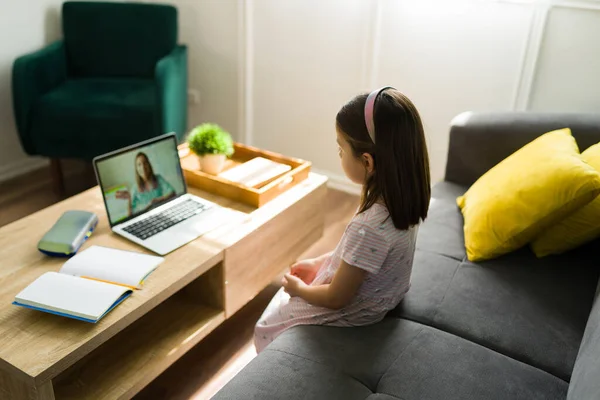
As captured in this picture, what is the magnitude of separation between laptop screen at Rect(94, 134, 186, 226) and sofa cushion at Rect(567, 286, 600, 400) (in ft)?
4.03

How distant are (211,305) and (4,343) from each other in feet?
2.12

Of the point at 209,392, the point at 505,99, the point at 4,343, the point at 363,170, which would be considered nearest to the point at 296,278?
the point at 363,170

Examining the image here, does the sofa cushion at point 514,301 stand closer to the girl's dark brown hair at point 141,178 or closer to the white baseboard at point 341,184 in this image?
the girl's dark brown hair at point 141,178

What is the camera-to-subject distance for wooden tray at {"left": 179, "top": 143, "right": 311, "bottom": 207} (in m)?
1.98

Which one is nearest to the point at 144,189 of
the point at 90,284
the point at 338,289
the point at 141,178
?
the point at 141,178

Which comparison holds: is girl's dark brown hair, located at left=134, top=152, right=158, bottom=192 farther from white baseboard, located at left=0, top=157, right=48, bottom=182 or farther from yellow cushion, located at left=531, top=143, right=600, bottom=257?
white baseboard, located at left=0, top=157, right=48, bottom=182

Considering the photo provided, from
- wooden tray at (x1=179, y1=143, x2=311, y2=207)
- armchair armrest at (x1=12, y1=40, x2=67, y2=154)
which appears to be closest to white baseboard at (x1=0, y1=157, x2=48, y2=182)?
armchair armrest at (x1=12, y1=40, x2=67, y2=154)

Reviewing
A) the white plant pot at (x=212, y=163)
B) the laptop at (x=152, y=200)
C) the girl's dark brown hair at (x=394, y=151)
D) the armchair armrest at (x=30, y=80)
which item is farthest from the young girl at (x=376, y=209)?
the armchair armrest at (x=30, y=80)

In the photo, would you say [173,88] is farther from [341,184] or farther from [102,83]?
[341,184]

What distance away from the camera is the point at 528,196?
1734mm

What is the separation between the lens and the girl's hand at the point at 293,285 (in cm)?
153

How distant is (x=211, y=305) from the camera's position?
1.85m

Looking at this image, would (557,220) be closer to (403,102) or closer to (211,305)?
(403,102)

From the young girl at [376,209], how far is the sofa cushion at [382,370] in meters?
0.07
